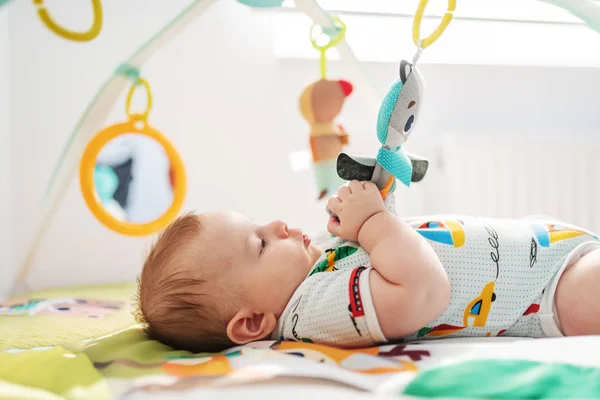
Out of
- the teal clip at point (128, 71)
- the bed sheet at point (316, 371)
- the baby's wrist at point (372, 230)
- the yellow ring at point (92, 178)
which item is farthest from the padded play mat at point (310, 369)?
the teal clip at point (128, 71)

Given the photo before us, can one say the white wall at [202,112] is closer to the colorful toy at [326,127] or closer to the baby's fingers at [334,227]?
the colorful toy at [326,127]

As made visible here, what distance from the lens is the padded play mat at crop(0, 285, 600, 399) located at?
0.51m

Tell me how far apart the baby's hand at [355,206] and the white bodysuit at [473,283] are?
0.03m

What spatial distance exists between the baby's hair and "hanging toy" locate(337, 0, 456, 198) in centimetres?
23

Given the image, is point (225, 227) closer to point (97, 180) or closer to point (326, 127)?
point (326, 127)

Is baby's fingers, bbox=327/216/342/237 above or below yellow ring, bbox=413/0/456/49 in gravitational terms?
below

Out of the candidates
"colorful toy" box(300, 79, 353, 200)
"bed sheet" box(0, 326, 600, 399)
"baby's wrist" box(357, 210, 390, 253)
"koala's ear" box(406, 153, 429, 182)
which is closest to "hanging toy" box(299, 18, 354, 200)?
"colorful toy" box(300, 79, 353, 200)

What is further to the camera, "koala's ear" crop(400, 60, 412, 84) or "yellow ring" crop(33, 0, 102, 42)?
"yellow ring" crop(33, 0, 102, 42)

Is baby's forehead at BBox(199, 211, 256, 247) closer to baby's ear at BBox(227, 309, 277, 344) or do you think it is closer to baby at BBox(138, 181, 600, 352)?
baby at BBox(138, 181, 600, 352)

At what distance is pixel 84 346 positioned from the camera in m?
0.78

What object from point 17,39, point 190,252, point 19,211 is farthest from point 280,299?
point 17,39

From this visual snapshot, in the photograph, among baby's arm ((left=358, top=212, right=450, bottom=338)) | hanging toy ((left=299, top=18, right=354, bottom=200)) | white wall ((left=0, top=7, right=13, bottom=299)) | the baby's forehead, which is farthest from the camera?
white wall ((left=0, top=7, right=13, bottom=299))

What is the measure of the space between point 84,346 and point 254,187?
101 centimetres

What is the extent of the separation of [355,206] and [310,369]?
0.94ft
